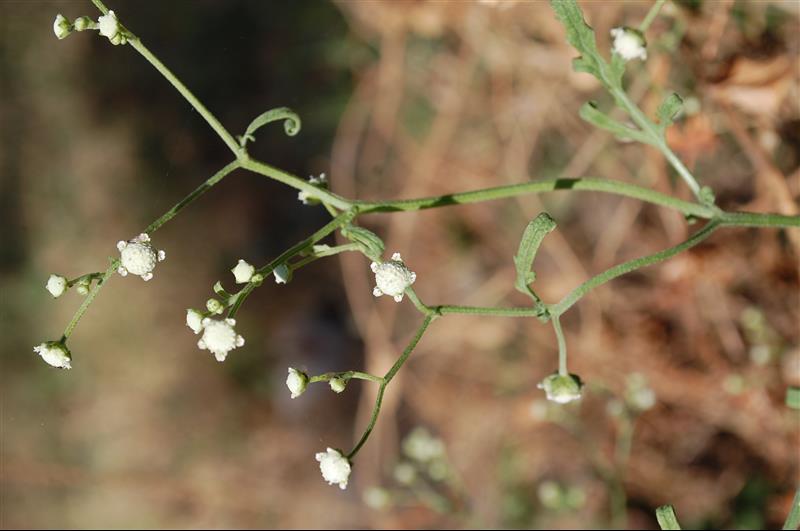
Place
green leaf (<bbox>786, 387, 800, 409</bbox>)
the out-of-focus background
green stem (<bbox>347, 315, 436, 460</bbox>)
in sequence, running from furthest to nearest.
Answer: the out-of-focus background, green leaf (<bbox>786, 387, 800, 409</bbox>), green stem (<bbox>347, 315, 436, 460</bbox>)

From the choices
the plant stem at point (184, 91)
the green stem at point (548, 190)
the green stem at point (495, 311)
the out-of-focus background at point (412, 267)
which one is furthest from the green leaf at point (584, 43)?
the out-of-focus background at point (412, 267)

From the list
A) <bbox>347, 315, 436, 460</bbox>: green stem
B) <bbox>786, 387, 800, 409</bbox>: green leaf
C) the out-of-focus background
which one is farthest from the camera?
the out-of-focus background

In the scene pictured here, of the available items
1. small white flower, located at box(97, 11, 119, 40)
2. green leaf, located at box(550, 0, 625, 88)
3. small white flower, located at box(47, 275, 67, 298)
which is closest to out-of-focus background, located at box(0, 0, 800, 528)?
green leaf, located at box(550, 0, 625, 88)

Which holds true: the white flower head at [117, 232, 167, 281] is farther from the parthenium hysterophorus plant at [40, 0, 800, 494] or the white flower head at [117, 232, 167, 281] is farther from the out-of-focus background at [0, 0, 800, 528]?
the out-of-focus background at [0, 0, 800, 528]

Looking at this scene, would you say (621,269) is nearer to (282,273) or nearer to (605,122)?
(605,122)

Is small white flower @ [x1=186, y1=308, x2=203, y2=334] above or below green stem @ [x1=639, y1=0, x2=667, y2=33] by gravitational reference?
below

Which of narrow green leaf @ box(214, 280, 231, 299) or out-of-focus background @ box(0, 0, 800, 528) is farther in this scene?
out-of-focus background @ box(0, 0, 800, 528)

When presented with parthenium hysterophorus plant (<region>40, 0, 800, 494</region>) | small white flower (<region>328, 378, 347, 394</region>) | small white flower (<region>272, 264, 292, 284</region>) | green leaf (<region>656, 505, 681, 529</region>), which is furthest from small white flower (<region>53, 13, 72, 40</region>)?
green leaf (<region>656, 505, 681, 529</region>)

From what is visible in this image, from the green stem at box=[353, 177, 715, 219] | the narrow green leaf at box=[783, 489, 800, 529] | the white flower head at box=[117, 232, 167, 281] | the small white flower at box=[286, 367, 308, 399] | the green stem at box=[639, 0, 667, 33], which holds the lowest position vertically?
the narrow green leaf at box=[783, 489, 800, 529]
